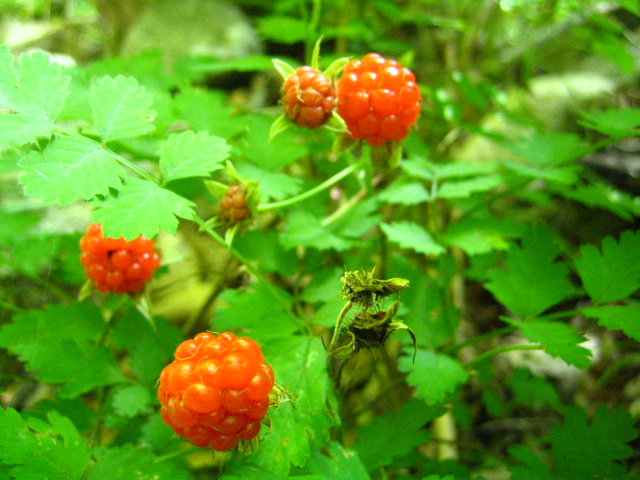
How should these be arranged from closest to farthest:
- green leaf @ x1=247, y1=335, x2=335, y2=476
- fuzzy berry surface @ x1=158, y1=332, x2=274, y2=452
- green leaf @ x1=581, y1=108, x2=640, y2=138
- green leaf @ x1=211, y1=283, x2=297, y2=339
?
fuzzy berry surface @ x1=158, y1=332, x2=274, y2=452 < green leaf @ x1=247, y1=335, x2=335, y2=476 < green leaf @ x1=211, y1=283, x2=297, y2=339 < green leaf @ x1=581, y1=108, x2=640, y2=138

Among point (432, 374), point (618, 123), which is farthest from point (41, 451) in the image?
point (618, 123)

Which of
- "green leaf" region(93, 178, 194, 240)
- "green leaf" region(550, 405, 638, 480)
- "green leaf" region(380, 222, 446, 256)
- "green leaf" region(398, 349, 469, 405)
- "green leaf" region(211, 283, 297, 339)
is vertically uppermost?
"green leaf" region(93, 178, 194, 240)

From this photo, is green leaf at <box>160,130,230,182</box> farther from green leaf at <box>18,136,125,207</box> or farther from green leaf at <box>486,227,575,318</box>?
green leaf at <box>486,227,575,318</box>

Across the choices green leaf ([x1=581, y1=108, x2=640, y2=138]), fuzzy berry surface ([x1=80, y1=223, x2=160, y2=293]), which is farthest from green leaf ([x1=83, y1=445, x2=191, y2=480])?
green leaf ([x1=581, y1=108, x2=640, y2=138])

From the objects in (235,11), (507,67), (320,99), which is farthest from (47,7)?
(320,99)

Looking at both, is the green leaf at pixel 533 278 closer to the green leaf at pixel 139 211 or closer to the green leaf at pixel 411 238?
the green leaf at pixel 411 238

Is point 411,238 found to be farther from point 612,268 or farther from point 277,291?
point 612,268

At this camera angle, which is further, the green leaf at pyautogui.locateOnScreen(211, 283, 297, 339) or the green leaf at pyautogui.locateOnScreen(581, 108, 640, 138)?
the green leaf at pyautogui.locateOnScreen(581, 108, 640, 138)
